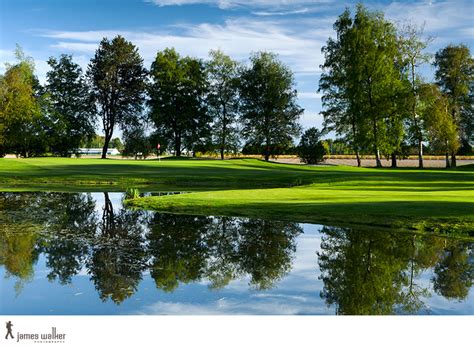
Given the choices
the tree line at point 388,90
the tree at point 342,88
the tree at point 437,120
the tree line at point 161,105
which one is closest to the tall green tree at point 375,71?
the tree line at point 388,90

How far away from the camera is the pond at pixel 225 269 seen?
304 inches

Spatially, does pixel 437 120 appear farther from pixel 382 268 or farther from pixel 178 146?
pixel 382 268

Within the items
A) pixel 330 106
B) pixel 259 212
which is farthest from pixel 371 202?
pixel 330 106

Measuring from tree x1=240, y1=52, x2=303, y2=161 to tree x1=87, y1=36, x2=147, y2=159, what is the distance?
16.4m

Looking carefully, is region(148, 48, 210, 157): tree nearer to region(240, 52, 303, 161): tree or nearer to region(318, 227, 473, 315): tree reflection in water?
region(240, 52, 303, 161): tree

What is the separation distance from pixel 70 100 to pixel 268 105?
31.2 meters

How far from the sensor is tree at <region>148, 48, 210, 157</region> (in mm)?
74562

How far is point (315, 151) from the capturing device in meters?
63.9

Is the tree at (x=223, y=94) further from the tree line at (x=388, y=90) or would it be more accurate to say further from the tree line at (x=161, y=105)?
the tree line at (x=388, y=90)

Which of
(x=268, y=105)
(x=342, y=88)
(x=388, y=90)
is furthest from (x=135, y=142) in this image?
(x=388, y=90)

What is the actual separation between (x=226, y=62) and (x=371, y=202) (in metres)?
59.6

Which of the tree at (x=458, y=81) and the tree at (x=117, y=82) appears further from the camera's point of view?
the tree at (x=117, y=82)

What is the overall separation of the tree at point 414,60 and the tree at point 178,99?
105 ft
